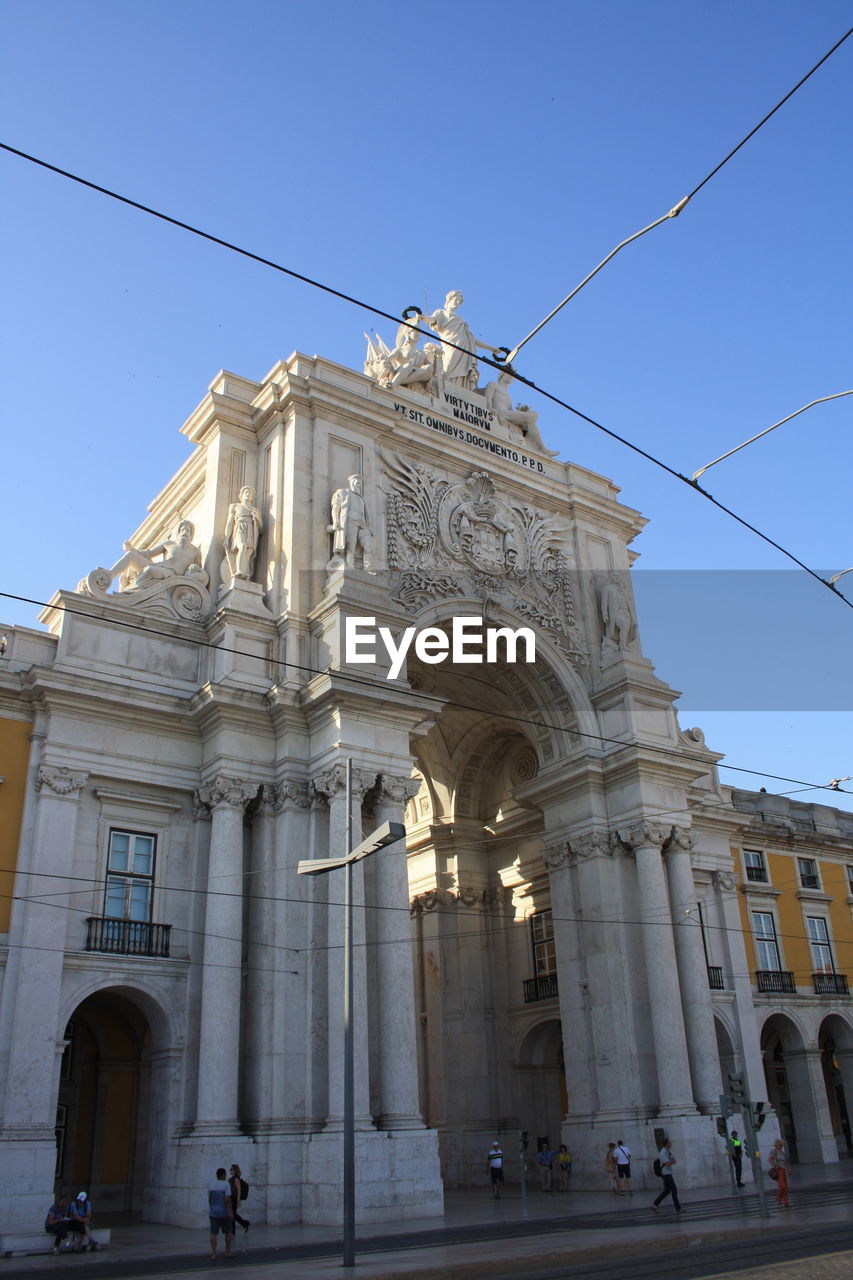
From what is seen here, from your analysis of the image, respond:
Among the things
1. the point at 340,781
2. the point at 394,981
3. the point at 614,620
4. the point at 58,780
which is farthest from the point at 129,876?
the point at 614,620

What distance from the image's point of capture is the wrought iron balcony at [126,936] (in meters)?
21.8

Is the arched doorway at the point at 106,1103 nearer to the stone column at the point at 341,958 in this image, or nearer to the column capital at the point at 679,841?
the stone column at the point at 341,958

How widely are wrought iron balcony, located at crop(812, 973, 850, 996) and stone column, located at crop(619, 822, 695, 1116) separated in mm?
12382

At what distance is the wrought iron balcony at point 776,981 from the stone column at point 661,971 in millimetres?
9302

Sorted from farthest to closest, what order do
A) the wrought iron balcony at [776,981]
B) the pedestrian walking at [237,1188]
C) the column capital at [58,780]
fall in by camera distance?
the wrought iron balcony at [776,981] → the column capital at [58,780] → the pedestrian walking at [237,1188]

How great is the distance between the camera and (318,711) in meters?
23.7

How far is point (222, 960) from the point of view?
21.8 m

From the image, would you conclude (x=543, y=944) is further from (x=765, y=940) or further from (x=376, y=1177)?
(x=376, y=1177)

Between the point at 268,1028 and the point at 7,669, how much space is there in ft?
29.5

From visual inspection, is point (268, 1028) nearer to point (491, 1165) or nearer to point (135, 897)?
point (135, 897)

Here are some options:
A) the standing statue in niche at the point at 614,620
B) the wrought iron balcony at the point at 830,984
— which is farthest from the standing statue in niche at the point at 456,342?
the wrought iron balcony at the point at 830,984

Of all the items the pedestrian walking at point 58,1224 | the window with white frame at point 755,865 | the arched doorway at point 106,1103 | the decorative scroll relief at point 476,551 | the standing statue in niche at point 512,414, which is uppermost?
the standing statue in niche at point 512,414

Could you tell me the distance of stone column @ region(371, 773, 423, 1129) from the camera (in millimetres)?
21516

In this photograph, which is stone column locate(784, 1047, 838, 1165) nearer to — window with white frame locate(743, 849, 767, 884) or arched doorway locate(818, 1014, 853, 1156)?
arched doorway locate(818, 1014, 853, 1156)
